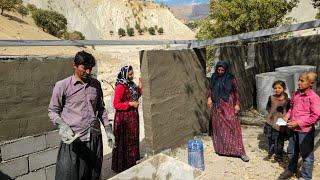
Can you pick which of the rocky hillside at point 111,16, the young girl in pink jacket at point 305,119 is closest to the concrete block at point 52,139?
the young girl in pink jacket at point 305,119

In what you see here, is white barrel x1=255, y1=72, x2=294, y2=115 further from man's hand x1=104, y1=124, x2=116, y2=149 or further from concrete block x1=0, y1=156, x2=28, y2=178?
concrete block x1=0, y1=156, x2=28, y2=178

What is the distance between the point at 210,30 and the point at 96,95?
14687 mm

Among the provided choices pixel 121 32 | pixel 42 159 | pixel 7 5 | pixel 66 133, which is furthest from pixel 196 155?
pixel 121 32

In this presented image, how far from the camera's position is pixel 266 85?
9.52 meters

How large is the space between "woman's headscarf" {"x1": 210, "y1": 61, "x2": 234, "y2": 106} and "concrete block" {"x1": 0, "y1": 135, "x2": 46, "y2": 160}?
2880mm

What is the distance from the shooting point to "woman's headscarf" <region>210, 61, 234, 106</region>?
6117 mm

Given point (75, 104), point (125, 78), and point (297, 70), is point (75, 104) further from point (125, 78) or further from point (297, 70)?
point (297, 70)

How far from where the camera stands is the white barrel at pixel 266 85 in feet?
30.8

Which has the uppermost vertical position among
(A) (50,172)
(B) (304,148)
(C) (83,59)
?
(C) (83,59)

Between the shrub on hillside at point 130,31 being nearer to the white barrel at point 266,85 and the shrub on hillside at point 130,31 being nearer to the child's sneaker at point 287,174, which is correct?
the white barrel at point 266,85

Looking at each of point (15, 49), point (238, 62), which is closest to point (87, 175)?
point (238, 62)

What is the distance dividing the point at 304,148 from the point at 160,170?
7.22 feet

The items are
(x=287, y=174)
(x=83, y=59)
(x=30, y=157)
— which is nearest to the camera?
(x=83, y=59)

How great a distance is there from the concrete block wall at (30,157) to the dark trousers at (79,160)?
98cm
